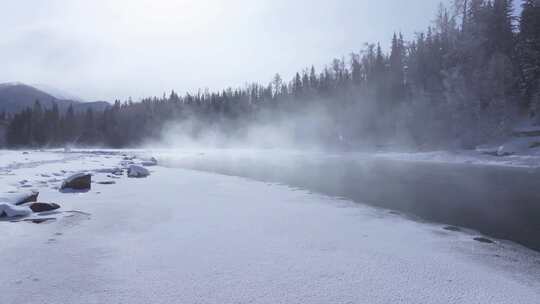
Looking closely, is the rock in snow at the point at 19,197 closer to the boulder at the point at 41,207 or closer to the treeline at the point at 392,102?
the boulder at the point at 41,207

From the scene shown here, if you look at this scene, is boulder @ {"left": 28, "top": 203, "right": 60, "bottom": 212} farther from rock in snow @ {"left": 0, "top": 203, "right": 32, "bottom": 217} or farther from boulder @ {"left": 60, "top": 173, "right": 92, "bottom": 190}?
boulder @ {"left": 60, "top": 173, "right": 92, "bottom": 190}

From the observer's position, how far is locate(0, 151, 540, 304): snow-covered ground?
16.8ft


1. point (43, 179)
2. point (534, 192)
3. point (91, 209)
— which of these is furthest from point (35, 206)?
point (534, 192)

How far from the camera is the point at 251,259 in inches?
263

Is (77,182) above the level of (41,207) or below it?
above

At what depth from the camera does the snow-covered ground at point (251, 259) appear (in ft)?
16.8

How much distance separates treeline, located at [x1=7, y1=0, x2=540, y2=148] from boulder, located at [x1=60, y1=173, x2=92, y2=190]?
49979 mm

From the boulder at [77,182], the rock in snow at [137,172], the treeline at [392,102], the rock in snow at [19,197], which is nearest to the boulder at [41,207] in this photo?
the rock in snow at [19,197]

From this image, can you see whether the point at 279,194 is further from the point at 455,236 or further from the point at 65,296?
the point at 65,296

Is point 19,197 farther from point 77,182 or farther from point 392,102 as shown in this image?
point 392,102

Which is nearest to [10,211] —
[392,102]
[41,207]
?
[41,207]

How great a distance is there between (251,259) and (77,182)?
13242 millimetres

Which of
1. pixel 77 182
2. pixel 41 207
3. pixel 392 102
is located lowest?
pixel 41 207

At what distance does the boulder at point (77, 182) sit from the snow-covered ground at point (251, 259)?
14.2 ft
